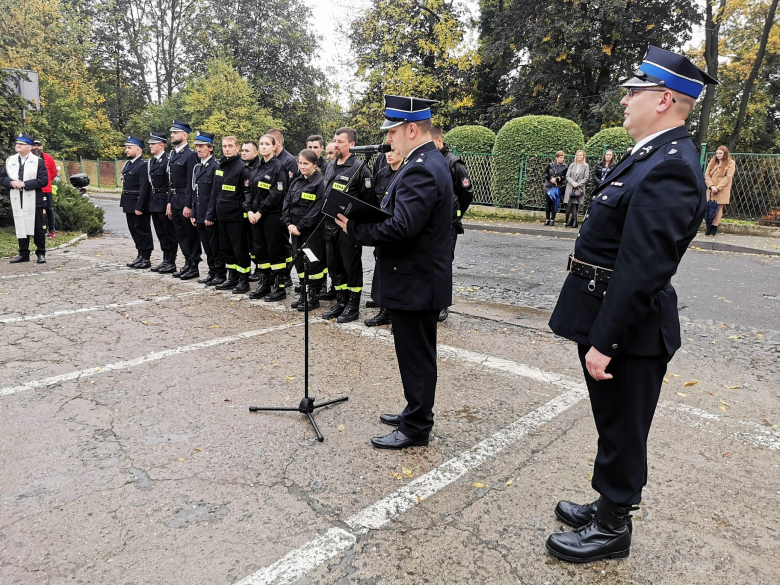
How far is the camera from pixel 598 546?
2432 mm

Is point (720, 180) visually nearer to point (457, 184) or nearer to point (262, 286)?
point (457, 184)

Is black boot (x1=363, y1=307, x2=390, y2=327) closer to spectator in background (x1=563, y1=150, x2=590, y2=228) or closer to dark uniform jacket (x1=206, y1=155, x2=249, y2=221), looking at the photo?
dark uniform jacket (x1=206, y1=155, x2=249, y2=221)

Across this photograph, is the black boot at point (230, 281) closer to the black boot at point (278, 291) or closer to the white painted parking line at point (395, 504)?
the black boot at point (278, 291)

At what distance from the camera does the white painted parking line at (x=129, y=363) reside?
4.27 meters

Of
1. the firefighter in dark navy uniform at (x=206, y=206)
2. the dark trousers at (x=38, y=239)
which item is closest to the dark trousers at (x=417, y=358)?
the firefighter in dark navy uniform at (x=206, y=206)

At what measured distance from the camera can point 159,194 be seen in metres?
8.52

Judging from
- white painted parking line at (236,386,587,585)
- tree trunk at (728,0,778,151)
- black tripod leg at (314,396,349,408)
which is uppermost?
tree trunk at (728,0,778,151)

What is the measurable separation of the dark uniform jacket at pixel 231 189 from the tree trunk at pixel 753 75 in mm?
20493

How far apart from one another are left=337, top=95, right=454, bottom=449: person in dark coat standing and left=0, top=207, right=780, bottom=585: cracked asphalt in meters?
0.37

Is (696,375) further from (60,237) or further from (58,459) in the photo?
(60,237)

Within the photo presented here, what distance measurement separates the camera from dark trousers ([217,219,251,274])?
7504mm

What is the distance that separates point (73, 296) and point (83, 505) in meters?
5.13

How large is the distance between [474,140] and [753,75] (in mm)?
11750

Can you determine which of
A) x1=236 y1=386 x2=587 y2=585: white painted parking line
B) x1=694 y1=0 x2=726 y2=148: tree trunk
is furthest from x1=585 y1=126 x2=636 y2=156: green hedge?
x1=236 y1=386 x2=587 y2=585: white painted parking line
